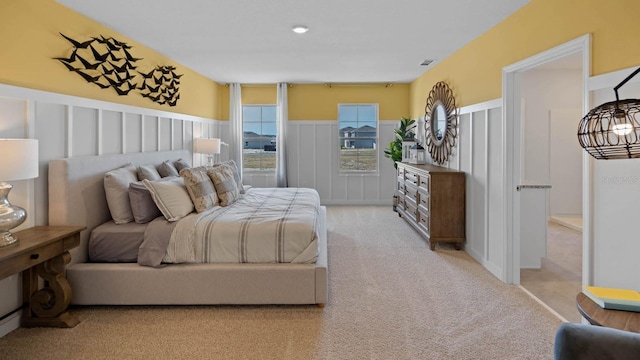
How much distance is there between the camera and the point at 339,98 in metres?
7.96

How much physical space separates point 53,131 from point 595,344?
144 inches

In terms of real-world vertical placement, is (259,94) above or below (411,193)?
above

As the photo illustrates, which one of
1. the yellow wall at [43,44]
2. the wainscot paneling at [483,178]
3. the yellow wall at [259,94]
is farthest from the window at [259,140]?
the wainscot paneling at [483,178]

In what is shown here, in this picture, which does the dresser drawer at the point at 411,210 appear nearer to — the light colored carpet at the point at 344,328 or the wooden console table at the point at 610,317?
the light colored carpet at the point at 344,328

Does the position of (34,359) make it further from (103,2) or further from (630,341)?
(630,341)

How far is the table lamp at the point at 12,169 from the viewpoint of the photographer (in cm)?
225

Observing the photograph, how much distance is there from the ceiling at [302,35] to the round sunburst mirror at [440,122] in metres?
0.52

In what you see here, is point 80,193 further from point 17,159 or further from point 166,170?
point 166,170

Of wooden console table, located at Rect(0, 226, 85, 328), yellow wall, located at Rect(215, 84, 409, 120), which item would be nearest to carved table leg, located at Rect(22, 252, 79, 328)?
wooden console table, located at Rect(0, 226, 85, 328)

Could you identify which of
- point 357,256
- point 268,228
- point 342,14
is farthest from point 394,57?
point 268,228

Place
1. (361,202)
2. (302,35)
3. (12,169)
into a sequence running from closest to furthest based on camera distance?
(12,169)
(302,35)
(361,202)

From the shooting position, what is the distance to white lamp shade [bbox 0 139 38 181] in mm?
2244

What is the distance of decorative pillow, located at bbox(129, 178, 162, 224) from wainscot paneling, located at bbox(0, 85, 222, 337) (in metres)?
0.61

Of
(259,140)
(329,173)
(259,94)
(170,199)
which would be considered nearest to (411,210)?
(329,173)
